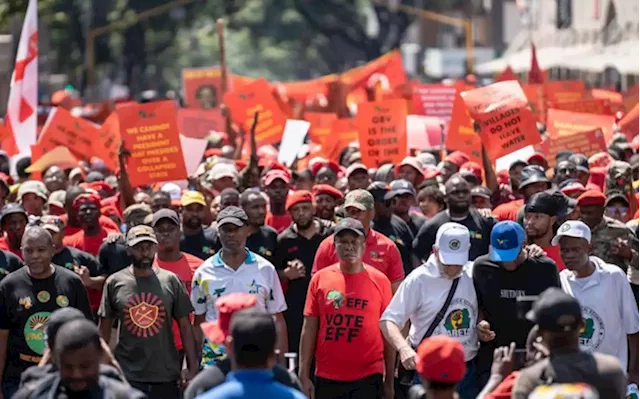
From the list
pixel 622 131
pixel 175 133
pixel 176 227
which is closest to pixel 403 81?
pixel 622 131

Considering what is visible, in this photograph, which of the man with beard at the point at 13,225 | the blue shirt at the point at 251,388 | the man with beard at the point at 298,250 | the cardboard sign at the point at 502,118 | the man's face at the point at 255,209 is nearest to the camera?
the blue shirt at the point at 251,388

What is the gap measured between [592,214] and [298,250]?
2005 mm

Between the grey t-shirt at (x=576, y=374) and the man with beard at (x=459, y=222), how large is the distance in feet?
15.7

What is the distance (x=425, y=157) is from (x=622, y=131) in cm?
267

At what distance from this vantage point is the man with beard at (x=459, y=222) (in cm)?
1118

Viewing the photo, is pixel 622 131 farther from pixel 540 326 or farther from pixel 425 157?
pixel 540 326

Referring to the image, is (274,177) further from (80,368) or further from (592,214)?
(80,368)

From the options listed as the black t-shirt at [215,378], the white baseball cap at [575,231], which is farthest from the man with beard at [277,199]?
the black t-shirt at [215,378]

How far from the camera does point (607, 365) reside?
6305 millimetres

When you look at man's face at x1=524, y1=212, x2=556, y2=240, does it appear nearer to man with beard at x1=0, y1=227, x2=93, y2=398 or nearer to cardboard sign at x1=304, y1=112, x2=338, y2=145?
man with beard at x1=0, y1=227, x2=93, y2=398

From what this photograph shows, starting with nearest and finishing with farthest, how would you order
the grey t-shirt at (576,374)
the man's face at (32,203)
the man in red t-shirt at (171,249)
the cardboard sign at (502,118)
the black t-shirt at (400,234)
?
the grey t-shirt at (576,374) → the man in red t-shirt at (171,249) → the black t-shirt at (400,234) → the man's face at (32,203) → the cardboard sign at (502,118)

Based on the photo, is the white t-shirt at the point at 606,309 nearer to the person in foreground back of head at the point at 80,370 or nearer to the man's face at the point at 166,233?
the man's face at the point at 166,233

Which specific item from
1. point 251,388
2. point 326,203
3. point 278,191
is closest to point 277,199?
point 278,191

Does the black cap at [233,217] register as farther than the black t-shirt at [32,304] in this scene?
Yes
